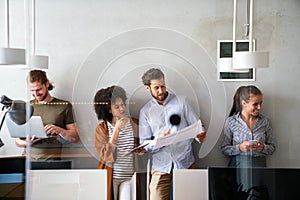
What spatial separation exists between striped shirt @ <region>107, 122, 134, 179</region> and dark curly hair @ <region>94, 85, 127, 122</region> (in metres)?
0.04

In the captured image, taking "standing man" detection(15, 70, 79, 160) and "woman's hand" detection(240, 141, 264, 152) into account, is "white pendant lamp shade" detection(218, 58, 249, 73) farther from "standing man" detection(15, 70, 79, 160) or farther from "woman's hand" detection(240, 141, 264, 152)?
"standing man" detection(15, 70, 79, 160)

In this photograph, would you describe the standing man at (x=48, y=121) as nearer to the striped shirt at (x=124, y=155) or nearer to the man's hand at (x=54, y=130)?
the man's hand at (x=54, y=130)

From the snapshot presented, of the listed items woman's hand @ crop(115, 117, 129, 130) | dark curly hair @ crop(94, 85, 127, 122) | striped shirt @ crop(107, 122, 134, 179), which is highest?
dark curly hair @ crop(94, 85, 127, 122)

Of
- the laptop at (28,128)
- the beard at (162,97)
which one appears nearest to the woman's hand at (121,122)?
the beard at (162,97)

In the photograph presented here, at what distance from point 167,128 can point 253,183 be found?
367mm

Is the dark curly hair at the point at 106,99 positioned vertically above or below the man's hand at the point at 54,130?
above

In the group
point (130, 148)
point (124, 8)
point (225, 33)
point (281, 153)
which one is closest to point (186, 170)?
point (130, 148)

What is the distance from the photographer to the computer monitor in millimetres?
1520

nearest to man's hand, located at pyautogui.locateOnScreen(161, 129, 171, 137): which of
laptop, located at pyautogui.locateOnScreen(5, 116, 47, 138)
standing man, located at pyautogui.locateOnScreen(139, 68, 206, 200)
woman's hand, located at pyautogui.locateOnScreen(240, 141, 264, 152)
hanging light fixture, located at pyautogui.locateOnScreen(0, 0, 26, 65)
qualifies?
standing man, located at pyautogui.locateOnScreen(139, 68, 206, 200)

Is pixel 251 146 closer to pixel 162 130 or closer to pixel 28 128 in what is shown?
pixel 162 130

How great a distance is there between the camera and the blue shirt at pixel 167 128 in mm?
1497

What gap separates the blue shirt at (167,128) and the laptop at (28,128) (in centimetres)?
34

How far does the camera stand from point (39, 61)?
→ 1.48m

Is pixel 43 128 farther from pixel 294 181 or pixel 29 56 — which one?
pixel 294 181
